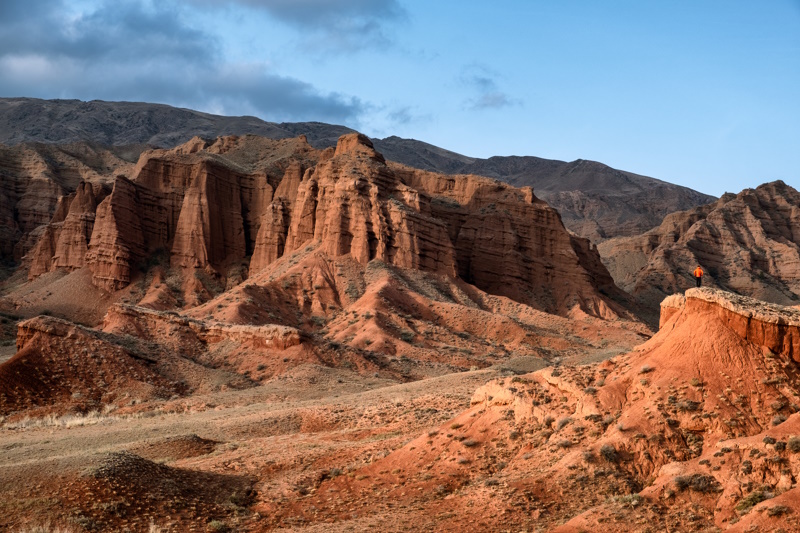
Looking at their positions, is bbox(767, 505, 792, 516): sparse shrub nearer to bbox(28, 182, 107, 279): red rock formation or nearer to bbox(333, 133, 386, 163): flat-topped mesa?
bbox(333, 133, 386, 163): flat-topped mesa

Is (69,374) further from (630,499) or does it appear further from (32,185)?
(32,185)

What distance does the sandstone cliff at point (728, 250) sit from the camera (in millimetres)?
112375

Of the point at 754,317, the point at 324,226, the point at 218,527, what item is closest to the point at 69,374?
the point at 218,527

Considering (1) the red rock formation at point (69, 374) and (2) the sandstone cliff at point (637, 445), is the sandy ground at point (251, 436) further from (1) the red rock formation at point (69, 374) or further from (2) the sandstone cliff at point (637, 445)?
(1) the red rock formation at point (69, 374)

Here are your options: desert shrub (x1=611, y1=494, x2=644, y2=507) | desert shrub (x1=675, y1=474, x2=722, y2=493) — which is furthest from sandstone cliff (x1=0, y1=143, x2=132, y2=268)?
desert shrub (x1=675, y1=474, x2=722, y2=493)

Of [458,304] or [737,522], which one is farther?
[458,304]

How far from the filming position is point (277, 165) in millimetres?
102375

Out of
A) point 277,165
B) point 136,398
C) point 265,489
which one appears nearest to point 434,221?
point 277,165

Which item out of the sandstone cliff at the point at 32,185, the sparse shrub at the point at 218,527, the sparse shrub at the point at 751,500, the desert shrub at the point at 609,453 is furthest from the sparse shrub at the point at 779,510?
the sandstone cliff at the point at 32,185

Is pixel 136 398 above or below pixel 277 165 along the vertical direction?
below

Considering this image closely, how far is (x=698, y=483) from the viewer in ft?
54.0

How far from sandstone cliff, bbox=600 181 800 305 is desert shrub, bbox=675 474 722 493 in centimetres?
9191

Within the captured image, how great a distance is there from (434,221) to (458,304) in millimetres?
12275

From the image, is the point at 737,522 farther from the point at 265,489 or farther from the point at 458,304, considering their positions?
the point at 458,304
